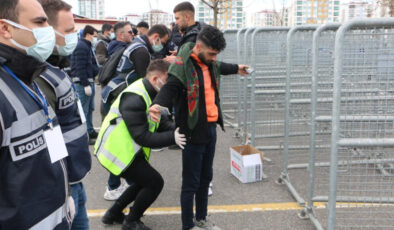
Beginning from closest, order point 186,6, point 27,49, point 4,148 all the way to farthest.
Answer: point 4,148, point 27,49, point 186,6

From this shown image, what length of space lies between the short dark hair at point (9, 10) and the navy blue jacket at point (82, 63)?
4.57m

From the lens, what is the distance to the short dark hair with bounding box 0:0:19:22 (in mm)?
1439

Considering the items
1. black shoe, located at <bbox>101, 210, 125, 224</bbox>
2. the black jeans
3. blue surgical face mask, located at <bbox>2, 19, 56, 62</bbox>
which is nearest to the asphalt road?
black shoe, located at <bbox>101, 210, 125, 224</bbox>

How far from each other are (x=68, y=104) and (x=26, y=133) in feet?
2.29

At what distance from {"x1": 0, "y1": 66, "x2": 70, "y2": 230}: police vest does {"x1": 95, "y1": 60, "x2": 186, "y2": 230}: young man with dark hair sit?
1448 mm

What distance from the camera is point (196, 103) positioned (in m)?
2.95

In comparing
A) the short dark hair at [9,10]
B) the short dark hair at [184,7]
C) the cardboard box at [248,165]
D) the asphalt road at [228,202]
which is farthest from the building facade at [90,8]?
the short dark hair at [9,10]

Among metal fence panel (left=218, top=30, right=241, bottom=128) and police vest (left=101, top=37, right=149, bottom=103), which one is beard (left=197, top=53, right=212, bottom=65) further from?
metal fence panel (left=218, top=30, right=241, bottom=128)

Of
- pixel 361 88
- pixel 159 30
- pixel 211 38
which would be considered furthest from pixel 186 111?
pixel 159 30

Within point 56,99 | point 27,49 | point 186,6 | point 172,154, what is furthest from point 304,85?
point 27,49

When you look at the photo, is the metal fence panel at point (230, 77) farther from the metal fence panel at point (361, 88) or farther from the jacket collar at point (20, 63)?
the jacket collar at point (20, 63)

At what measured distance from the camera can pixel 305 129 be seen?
5727mm

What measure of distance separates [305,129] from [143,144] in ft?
11.4

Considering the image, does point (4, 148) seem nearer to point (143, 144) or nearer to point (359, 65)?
point (143, 144)
